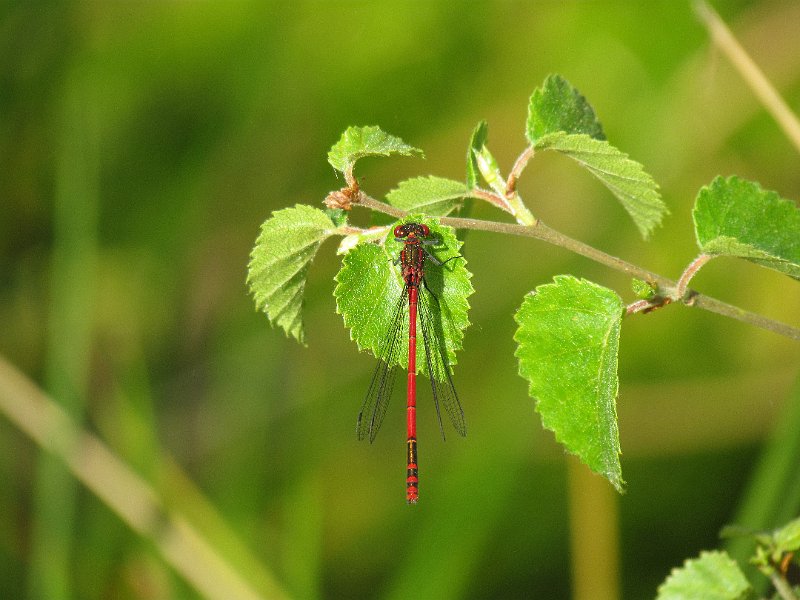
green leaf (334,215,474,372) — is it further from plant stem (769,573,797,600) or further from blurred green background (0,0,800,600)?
blurred green background (0,0,800,600)

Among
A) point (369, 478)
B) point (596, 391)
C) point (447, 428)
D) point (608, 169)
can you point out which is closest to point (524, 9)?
point (447, 428)

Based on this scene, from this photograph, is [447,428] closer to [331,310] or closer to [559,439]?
[331,310]

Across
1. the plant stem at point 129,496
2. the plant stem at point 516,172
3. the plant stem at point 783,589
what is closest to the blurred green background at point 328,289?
the plant stem at point 129,496

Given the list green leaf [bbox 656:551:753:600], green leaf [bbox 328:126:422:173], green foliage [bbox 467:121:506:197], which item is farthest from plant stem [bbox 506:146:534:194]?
green leaf [bbox 656:551:753:600]

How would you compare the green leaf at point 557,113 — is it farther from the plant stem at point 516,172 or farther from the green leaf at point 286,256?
the green leaf at point 286,256

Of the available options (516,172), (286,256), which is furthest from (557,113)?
(286,256)

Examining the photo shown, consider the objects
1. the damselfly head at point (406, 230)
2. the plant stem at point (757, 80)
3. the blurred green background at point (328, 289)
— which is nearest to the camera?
the damselfly head at point (406, 230)
